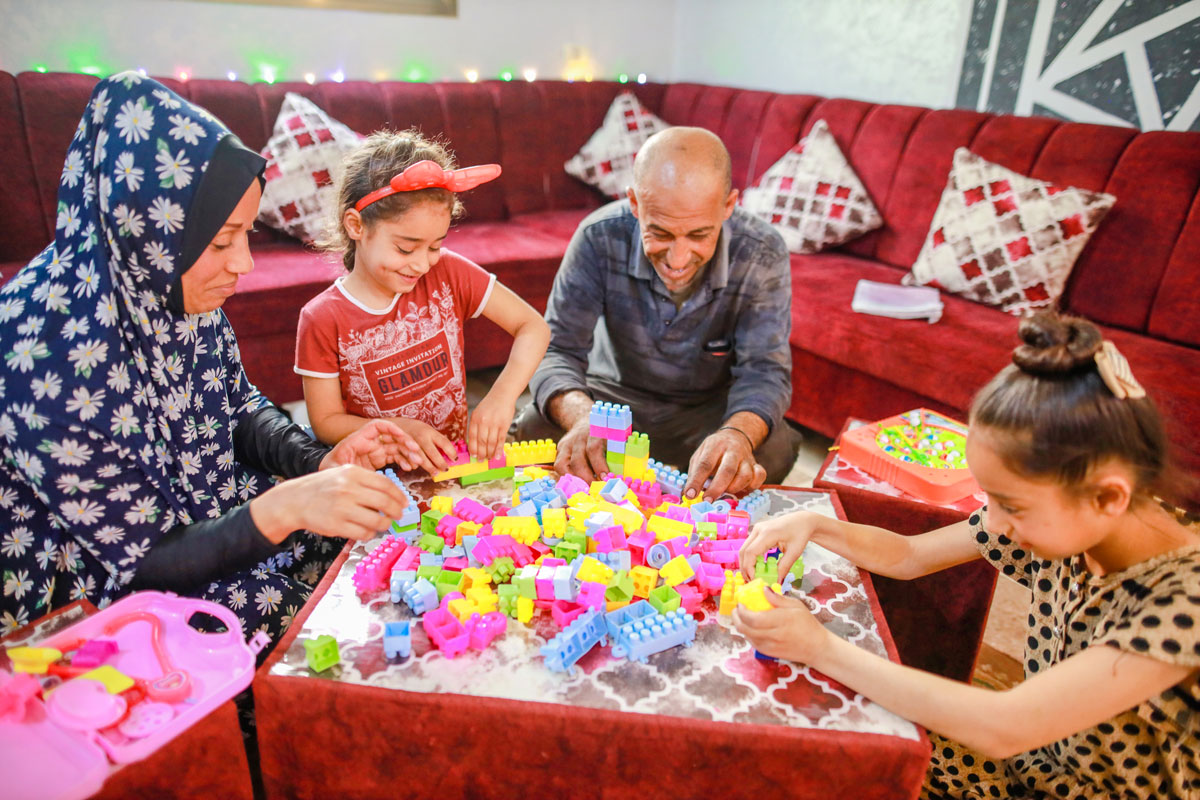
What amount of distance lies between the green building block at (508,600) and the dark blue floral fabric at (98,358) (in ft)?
1.83

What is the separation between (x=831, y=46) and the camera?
3.85 m

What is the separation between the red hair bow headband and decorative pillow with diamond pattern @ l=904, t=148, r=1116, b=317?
78.8 inches

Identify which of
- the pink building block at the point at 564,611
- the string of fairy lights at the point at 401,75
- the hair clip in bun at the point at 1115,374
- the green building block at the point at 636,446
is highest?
the string of fairy lights at the point at 401,75

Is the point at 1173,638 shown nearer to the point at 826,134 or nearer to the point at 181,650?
the point at 181,650

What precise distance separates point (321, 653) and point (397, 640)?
0.10 metres

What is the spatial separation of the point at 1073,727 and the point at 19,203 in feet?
11.7

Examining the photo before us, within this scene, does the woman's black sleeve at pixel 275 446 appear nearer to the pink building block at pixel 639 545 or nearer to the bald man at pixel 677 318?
the bald man at pixel 677 318

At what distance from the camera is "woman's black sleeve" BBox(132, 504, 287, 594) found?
3.93 feet

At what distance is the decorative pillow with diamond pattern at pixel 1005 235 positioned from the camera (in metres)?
2.65

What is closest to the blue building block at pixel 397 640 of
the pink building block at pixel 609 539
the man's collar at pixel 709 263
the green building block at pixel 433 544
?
the green building block at pixel 433 544

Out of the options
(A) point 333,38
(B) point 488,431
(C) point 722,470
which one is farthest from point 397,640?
(A) point 333,38

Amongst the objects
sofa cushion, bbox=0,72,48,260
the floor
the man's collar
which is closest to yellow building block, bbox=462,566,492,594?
the man's collar

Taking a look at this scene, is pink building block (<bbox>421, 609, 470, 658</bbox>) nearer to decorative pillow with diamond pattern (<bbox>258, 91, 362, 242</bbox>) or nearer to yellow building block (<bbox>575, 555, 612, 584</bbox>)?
yellow building block (<bbox>575, 555, 612, 584</bbox>)

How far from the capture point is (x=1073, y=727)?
0.96 meters
